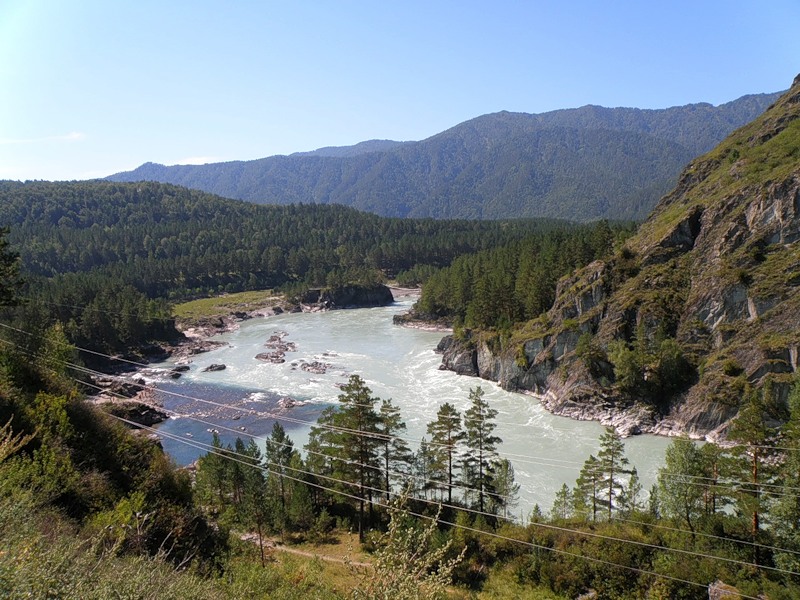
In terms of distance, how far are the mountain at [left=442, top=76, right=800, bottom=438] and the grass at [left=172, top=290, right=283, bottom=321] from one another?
217 ft

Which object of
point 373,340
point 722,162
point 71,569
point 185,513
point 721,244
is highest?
point 722,162

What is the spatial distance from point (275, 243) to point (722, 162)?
417 feet

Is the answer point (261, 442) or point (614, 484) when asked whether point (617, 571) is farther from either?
point (261, 442)

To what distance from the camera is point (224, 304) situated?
110750 mm

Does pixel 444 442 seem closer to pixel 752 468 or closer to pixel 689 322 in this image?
pixel 752 468

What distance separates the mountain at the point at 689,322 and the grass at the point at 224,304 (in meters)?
66.2

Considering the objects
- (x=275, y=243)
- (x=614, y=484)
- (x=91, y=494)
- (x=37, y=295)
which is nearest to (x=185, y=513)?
(x=91, y=494)

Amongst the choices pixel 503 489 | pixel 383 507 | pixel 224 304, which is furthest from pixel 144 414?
pixel 224 304

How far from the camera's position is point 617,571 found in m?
20.5

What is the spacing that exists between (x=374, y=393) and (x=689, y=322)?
29.9 meters

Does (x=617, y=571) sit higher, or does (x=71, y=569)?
(x=71, y=569)

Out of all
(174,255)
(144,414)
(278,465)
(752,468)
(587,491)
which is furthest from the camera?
(174,255)

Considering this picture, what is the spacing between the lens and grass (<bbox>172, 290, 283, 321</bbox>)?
100325mm

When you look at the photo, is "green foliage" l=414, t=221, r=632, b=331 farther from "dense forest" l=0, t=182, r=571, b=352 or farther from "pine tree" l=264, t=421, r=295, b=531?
"dense forest" l=0, t=182, r=571, b=352
